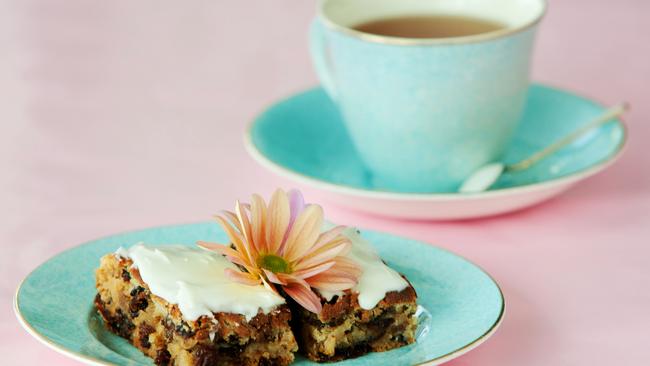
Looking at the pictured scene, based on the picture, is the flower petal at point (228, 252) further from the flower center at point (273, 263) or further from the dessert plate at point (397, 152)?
the dessert plate at point (397, 152)

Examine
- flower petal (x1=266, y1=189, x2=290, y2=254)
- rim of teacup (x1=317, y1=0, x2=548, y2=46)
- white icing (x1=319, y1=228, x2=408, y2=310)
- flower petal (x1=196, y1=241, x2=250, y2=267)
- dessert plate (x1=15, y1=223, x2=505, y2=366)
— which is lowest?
dessert plate (x1=15, y1=223, x2=505, y2=366)

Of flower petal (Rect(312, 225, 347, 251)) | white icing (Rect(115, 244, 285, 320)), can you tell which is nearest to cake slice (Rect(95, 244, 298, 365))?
Result: white icing (Rect(115, 244, 285, 320))

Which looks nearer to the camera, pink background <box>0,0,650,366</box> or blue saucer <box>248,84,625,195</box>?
pink background <box>0,0,650,366</box>

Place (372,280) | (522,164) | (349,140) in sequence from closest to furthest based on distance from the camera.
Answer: (372,280) → (522,164) → (349,140)

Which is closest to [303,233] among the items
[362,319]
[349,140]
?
[362,319]

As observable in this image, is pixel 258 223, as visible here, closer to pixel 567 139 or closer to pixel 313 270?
pixel 313 270

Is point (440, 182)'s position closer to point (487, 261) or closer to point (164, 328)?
point (487, 261)

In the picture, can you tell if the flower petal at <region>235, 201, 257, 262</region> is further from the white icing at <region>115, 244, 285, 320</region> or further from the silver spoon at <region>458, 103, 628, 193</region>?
the silver spoon at <region>458, 103, 628, 193</region>
